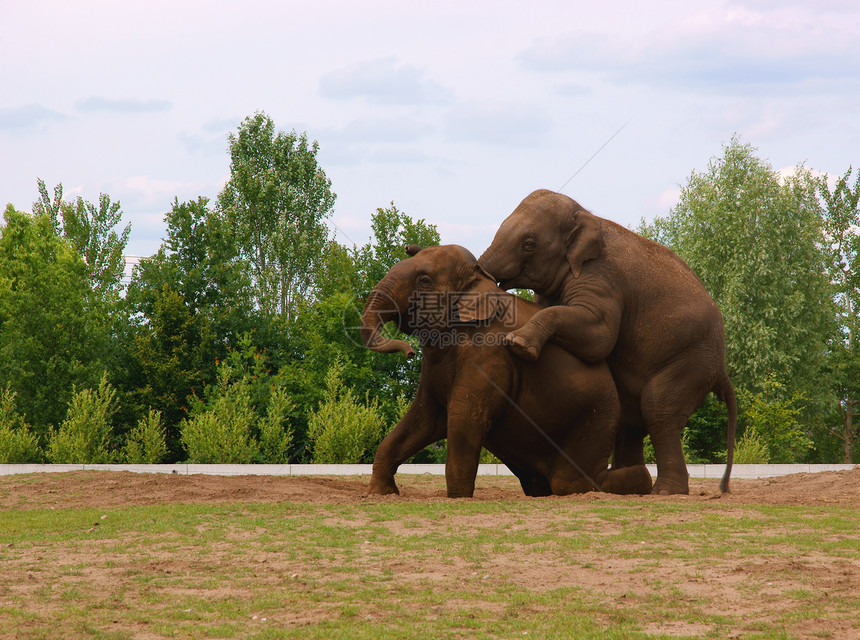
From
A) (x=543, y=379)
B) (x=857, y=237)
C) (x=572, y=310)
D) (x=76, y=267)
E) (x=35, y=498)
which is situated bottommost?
(x=35, y=498)

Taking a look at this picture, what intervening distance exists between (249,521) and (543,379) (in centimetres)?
355

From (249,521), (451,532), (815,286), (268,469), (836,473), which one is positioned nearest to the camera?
(451,532)

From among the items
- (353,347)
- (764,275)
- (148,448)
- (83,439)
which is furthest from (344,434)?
(764,275)

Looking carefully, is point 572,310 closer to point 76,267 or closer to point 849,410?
point 76,267

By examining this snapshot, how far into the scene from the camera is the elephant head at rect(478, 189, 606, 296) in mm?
11094

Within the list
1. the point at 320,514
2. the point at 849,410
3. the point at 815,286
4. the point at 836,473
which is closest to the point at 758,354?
the point at 815,286

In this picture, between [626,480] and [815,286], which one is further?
[815,286]

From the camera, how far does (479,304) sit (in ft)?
35.4

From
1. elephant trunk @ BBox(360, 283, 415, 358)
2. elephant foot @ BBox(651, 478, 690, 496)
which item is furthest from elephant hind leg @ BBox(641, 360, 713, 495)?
elephant trunk @ BBox(360, 283, 415, 358)

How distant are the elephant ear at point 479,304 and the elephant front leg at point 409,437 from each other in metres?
1.21

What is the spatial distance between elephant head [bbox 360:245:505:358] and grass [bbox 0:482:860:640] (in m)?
2.01

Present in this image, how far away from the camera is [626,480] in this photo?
11.3 metres

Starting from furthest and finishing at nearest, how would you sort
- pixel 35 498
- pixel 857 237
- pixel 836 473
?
1. pixel 857 237
2. pixel 836 473
3. pixel 35 498

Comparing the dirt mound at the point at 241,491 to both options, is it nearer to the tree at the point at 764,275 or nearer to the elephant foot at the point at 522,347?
the elephant foot at the point at 522,347
